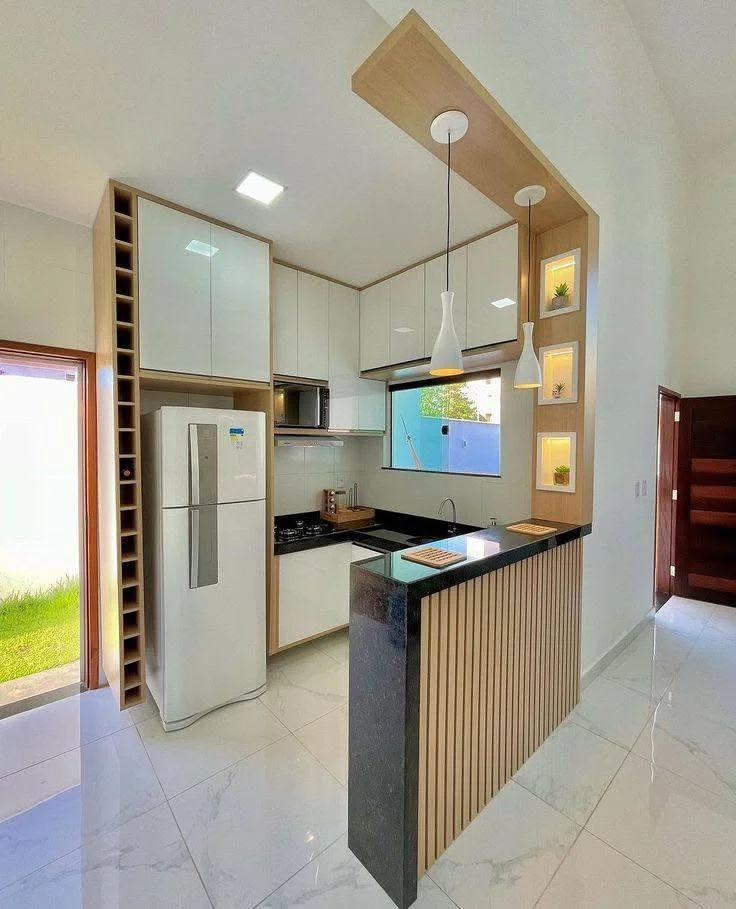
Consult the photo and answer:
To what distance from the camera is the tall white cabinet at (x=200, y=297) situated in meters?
2.12

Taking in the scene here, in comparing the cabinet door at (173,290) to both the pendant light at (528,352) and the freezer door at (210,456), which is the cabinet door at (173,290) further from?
the pendant light at (528,352)

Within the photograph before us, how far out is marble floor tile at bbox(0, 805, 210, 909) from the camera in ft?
4.32

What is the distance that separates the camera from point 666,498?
12.9ft

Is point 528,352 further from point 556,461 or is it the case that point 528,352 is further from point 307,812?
point 307,812

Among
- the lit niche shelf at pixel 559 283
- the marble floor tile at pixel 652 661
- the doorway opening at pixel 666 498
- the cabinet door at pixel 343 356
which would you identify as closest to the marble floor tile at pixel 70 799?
the cabinet door at pixel 343 356

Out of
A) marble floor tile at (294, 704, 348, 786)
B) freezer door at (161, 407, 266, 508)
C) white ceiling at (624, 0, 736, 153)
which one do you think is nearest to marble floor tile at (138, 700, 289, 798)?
marble floor tile at (294, 704, 348, 786)

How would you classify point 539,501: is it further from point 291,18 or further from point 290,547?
point 291,18

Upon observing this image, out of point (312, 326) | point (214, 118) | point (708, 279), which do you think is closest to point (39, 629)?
point (312, 326)

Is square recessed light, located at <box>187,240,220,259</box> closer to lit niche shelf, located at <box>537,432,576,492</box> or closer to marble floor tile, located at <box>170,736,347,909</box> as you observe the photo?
lit niche shelf, located at <box>537,432,576,492</box>

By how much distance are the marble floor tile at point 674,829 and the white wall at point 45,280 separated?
3.63 meters

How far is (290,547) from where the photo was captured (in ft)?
8.78

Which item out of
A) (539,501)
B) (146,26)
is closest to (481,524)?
(539,501)

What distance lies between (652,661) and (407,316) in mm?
3071

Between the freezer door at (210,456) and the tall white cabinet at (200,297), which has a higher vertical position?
the tall white cabinet at (200,297)
